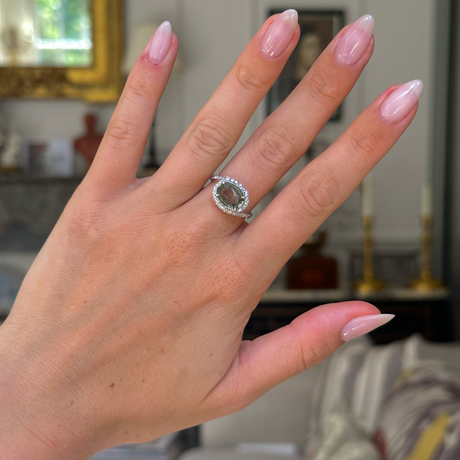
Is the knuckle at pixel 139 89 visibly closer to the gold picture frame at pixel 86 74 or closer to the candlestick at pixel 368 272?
the candlestick at pixel 368 272

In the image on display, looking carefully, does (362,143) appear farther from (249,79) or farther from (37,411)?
(37,411)

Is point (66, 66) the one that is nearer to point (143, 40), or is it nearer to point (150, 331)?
point (143, 40)

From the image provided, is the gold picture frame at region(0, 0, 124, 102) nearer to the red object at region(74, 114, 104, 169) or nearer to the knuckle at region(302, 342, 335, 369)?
the red object at region(74, 114, 104, 169)

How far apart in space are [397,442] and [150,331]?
789mm

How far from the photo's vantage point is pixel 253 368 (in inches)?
22.6

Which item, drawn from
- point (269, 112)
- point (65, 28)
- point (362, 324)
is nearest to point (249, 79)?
point (362, 324)

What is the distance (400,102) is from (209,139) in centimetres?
21

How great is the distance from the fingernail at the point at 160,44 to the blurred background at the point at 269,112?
2.49 m

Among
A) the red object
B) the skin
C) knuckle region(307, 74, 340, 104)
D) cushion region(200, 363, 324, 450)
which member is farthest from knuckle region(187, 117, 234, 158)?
the skin

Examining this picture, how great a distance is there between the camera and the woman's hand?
544 millimetres

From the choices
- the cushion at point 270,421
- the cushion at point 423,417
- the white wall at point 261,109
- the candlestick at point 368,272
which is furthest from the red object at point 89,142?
the cushion at point 423,417

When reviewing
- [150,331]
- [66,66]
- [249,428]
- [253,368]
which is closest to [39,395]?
[150,331]

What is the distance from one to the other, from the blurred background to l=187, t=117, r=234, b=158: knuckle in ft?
7.99

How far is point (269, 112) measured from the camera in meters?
3.33
